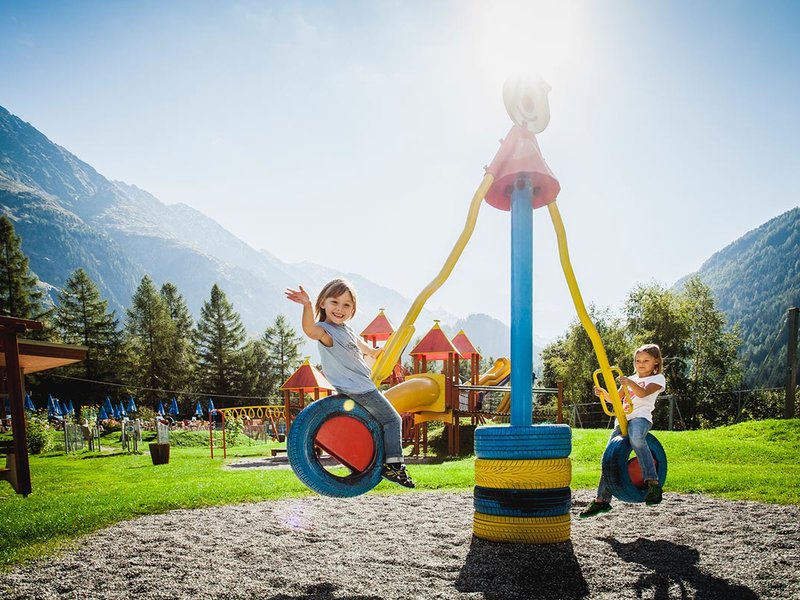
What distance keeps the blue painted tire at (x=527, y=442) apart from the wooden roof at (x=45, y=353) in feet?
28.6

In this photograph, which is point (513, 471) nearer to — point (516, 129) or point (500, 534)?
point (500, 534)

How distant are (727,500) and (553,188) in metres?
4.80

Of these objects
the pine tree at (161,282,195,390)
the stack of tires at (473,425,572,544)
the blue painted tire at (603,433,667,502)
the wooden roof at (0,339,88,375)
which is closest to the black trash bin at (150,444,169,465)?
the wooden roof at (0,339,88,375)

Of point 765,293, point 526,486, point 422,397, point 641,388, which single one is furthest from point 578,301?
point 765,293

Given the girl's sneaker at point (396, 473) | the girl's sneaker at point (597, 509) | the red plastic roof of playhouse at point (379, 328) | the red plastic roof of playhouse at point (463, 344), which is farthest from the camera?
the red plastic roof of playhouse at point (463, 344)

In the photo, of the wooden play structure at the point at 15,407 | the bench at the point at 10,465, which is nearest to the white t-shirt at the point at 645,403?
the wooden play structure at the point at 15,407

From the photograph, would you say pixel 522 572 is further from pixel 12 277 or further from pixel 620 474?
pixel 12 277

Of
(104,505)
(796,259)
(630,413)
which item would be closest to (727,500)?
Result: (630,413)

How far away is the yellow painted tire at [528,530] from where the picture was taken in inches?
187

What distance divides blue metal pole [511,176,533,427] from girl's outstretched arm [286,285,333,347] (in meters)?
1.99

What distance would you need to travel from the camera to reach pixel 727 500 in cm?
703

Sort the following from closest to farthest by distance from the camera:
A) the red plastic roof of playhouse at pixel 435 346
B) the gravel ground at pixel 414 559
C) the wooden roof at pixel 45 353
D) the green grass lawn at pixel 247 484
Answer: the gravel ground at pixel 414 559
the green grass lawn at pixel 247 484
the wooden roof at pixel 45 353
the red plastic roof of playhouse at pixel 435 346

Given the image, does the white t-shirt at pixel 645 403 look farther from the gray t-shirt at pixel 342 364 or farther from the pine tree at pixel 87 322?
the pine tree at pixel 87 322

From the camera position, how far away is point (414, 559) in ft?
14.5
